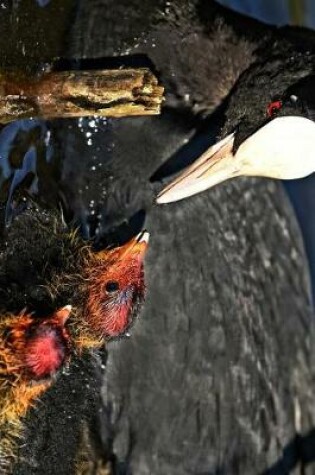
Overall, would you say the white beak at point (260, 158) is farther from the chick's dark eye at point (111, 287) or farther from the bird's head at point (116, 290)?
the chick's dark eye at point (111, 287)

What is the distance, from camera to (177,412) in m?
4.99

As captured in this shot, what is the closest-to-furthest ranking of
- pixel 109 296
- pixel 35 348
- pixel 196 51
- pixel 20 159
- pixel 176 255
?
1. pixel 35 348
2. pixel 109 296
3. pixel 20 159
4. pixel 196 51
5. pixel 176 255

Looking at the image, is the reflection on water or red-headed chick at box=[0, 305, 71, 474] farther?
the reflection on water

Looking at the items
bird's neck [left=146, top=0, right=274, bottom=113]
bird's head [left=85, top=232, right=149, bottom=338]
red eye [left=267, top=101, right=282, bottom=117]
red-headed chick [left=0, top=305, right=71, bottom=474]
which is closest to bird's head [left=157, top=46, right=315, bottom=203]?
red eye [left=267, top=101, right=282, bottom=117]

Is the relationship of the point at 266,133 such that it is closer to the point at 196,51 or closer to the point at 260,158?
the point at 260,158

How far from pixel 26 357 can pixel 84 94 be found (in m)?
0.95

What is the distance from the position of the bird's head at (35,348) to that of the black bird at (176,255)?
777mm

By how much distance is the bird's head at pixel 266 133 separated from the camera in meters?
4.18

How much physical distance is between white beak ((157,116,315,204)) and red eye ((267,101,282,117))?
0.05m

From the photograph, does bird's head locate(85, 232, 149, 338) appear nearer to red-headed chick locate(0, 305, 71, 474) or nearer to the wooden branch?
red-headed chick locate(0, 305, 71, 474)

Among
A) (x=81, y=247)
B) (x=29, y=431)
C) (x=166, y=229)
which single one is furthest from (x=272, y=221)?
(x=29, y=431)

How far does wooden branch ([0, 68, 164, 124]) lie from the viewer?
3.99 m

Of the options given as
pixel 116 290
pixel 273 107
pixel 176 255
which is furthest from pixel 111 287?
pixel 176 255

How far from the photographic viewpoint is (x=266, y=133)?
421cm
